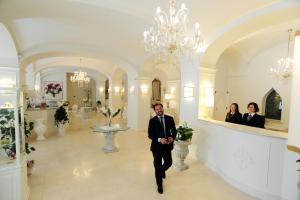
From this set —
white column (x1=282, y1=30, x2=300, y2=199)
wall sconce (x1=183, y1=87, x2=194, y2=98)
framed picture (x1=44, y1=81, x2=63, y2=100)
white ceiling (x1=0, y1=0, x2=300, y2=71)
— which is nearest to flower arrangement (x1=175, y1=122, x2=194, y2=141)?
wall sconce (x1=183, y1=87, x2=194, y2=98)

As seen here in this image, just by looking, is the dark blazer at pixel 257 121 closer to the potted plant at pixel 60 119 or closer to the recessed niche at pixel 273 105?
the recessed niche at pixel 273 105

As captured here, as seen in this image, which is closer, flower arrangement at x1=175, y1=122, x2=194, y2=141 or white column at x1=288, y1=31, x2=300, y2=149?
white column at x1=288, y1=31, x2=300, y2=149

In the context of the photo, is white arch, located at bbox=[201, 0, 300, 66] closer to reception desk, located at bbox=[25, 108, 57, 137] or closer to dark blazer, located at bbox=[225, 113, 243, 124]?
dark blazer, located at bbox=[225, 113, 243, 124]

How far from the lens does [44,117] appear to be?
7.33m

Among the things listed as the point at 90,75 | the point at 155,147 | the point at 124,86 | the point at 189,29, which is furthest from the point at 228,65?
the point at 90,75

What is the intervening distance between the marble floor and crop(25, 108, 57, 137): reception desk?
1.77 metres

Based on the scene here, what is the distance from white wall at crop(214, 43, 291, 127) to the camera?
6648 millimetres

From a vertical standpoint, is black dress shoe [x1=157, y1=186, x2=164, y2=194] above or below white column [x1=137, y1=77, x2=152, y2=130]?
below

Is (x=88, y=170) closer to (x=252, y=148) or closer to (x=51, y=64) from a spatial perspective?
(x=252, y=148)

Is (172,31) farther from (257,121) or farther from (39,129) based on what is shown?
(39,129)

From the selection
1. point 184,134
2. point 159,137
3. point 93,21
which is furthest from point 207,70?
point 93,21

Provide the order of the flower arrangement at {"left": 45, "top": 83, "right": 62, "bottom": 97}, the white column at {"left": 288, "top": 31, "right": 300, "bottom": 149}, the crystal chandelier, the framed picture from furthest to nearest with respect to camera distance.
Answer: the framed picture
the flower arrangement at {"left": 45, "top": 83, "right": 62, "bottom": 97}
the crystal chandelier
the white column at {"left": 288, "top": 31, "right": 300, "bottom": 149}

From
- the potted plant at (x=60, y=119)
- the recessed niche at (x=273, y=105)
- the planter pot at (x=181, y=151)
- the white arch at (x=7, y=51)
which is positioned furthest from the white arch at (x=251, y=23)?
the potted plant at (x=60, y=119)

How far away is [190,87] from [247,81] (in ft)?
12.6
